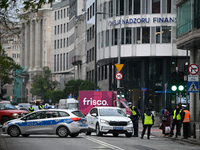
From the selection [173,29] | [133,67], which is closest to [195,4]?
[173,29]

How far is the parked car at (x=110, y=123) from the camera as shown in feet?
85.0

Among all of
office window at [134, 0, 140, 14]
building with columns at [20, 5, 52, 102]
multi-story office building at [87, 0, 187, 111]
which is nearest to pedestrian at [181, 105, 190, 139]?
multi-story office building at [87, 0, 187, 111]

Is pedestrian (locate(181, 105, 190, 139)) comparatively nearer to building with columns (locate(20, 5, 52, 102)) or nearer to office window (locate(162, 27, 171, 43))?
office window (locate(162, 27, 171, 43))

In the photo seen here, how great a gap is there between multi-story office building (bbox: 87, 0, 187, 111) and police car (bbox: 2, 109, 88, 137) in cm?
3155

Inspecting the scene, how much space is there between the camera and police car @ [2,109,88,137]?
2483 centimetres

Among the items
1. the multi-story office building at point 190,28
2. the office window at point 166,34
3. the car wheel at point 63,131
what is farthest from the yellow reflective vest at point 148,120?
the office window at point 166,34

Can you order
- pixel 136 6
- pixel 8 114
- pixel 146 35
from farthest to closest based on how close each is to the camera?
pixel 136 6 → pixel 146 35 → pixel 8 114

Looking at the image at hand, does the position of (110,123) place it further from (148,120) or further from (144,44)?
(144,44)

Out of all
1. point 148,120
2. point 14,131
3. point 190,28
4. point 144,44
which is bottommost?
point 14,131

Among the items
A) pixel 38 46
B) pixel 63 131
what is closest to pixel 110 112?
pixel 63 131

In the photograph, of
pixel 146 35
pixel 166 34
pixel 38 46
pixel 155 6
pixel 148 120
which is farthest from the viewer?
pixel 38 46

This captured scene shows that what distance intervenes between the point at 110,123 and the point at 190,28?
894cm

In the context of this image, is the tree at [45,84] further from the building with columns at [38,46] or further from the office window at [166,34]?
the office window at [166,34]

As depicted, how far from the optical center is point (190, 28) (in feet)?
103
